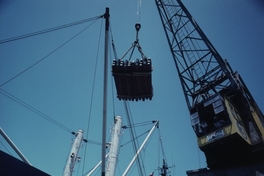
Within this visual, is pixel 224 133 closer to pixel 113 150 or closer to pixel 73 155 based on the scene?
pixel 113 150

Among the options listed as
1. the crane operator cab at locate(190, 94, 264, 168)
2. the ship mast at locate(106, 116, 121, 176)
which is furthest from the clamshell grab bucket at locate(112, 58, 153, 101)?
the ship mast at locate(106, 116, 121, 176)

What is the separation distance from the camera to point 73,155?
21.3m

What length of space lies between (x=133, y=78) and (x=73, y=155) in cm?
1636

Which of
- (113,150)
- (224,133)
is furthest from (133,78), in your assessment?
(113,150)

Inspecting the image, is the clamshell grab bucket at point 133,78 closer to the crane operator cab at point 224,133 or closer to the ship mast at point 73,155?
the crane operator cab at point 224,133

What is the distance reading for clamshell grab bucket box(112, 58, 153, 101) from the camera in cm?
961

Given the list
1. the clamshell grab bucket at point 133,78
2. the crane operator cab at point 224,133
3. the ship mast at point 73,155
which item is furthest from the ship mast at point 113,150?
the clamshell grab bucket at point 133,78

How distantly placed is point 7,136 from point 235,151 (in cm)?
1642

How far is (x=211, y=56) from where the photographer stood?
17.6 meters

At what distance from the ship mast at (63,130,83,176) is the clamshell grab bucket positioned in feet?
47.6

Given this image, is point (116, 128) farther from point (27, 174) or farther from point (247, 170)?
point (27, 174)

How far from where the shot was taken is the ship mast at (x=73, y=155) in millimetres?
19888

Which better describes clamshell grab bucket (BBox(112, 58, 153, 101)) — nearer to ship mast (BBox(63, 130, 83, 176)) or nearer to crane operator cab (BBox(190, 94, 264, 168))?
crane operator cab (BBox(190, 94, 264, 168))

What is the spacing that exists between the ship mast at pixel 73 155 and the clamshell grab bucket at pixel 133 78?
14520mm
